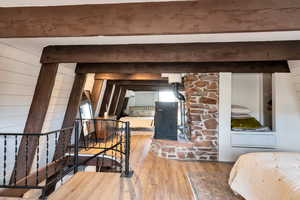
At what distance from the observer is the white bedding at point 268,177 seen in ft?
5.50

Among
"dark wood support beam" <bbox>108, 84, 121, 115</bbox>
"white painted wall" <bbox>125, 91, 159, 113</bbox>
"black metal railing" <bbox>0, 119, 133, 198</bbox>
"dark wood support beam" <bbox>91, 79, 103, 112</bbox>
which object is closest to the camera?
"black metal railing" <bbox>0, 119, 133, 198</bbox>

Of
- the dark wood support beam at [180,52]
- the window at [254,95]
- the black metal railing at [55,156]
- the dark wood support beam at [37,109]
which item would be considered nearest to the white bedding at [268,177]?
the dark wood support beam at [180,52]

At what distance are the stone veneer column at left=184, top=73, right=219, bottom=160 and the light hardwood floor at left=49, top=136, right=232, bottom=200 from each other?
0.37m

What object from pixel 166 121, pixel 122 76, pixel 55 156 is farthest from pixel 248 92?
pixel 55 156

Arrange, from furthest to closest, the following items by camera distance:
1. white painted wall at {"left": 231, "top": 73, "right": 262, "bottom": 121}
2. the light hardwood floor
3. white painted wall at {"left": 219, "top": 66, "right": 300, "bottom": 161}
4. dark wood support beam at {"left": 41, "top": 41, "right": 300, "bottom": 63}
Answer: white painted wall at {"left": 231, "top": 73, "right": 262, "bottom": 121}
white painted wall at {"left": 219, "top": 66, "right": 300, "bottom": 161}
dark wood support beam at {"left": 41, "top": 41, "right": 300, "bottom": 63}
the light hardwood floor

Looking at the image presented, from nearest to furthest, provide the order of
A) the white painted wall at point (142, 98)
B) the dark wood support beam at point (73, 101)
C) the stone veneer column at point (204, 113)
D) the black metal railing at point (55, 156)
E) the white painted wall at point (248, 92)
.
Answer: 1. the black metal railing at point (55, 156)
2. the dark wood support beam at point (73, 101)
3. the stone veneer column at point (204, 113)
4. the white painted wall at point (248, 92)
5. the white painted wall at point (142, 98)

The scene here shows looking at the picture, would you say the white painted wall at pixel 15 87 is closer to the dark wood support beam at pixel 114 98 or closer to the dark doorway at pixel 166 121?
the dark doorway at pixel 166 121

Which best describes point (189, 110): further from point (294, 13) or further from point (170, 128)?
point (294, 13)

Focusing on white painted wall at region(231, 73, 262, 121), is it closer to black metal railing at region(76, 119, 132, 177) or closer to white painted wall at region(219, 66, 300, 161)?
white painted wall at region(219, 66, 300, 161)

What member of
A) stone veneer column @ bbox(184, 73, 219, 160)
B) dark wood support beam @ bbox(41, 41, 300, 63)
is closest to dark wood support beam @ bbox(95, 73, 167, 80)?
stone veneer column @ bbox(184, 73, 219, 160)

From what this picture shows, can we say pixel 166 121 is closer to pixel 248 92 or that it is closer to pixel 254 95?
pixel 248 92

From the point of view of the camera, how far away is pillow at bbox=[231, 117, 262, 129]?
158 inches

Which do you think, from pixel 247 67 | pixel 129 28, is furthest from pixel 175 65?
pixel 129 28

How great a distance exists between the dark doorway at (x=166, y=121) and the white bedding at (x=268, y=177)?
1.93 metres
